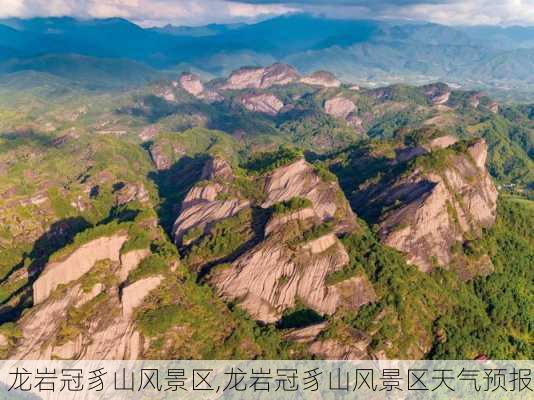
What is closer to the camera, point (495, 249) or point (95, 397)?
point (95, 397)

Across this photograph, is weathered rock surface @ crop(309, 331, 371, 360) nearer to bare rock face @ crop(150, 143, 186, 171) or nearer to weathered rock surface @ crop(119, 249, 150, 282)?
weathered rock surface @ crop(119, 249, 150, 282)

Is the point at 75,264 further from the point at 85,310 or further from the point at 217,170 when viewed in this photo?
the point at 217,170

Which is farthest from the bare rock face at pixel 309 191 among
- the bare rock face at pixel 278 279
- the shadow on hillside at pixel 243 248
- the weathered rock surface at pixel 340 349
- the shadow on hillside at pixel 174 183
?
the weathered rock surface at pixel 340 349

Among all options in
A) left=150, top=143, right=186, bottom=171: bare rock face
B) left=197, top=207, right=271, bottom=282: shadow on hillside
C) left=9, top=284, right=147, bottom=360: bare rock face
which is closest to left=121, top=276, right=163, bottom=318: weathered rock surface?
left=9, top=284, right=147, bottom=360: bare rock face

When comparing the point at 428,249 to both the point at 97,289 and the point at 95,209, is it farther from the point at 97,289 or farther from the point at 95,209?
the point at 95,209

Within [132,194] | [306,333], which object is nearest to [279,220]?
[306,333]

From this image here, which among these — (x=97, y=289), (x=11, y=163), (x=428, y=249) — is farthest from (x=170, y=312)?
(x=11, y=163)
